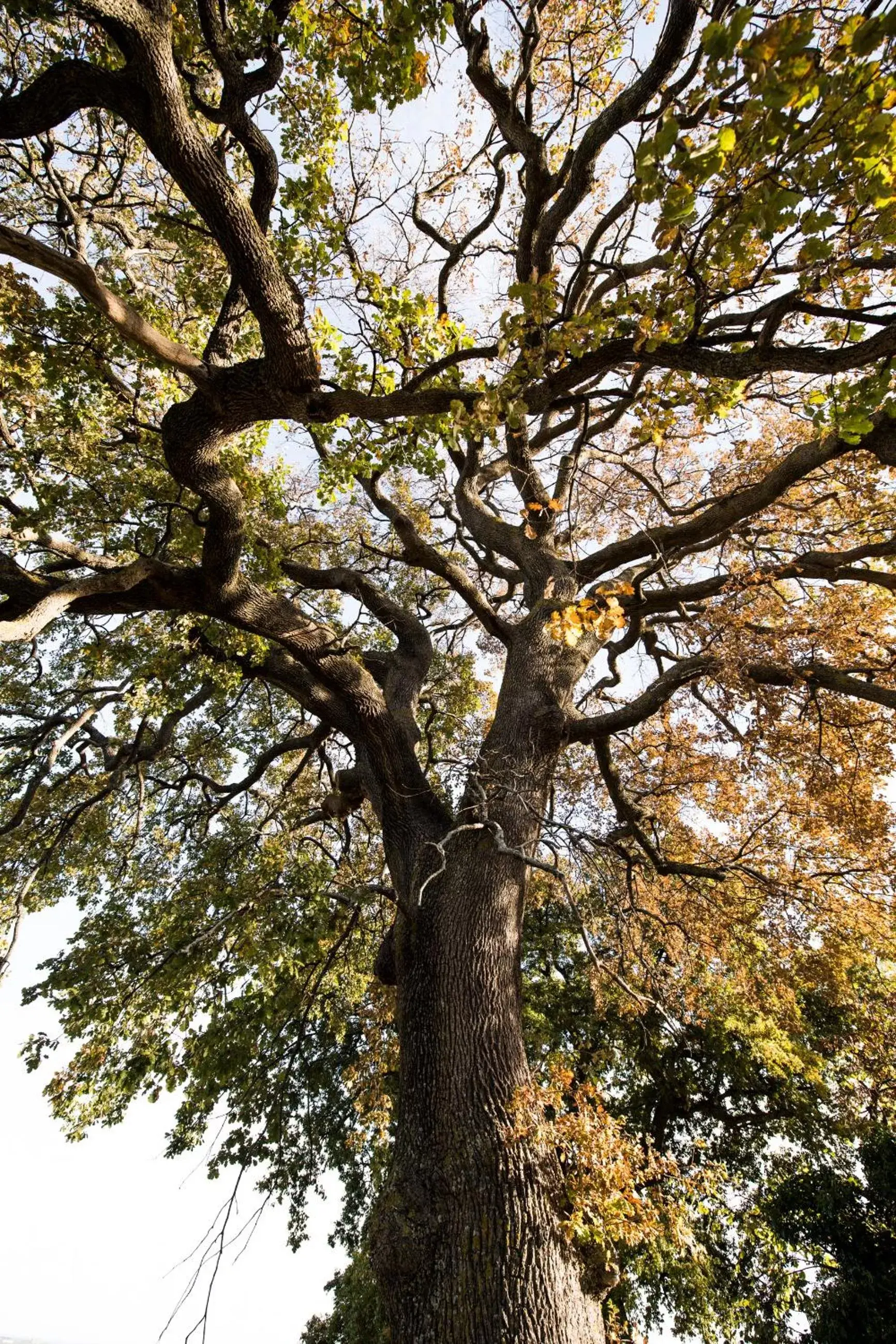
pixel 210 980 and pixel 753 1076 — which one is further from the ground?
pixel 753 1076

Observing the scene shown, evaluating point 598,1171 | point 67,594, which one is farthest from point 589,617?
point 67,594

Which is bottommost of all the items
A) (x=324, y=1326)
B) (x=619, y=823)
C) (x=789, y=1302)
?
(x=324, y=1326)

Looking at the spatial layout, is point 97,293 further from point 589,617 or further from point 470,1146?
point 470,1146

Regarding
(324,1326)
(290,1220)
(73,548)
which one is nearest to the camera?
(73,548)

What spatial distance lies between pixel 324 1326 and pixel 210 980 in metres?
15.1

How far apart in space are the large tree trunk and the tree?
0.02m

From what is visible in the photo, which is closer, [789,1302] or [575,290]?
[575,290]

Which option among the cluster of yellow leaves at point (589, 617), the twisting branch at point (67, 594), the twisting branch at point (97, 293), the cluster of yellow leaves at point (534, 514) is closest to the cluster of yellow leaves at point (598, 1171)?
the cluster of yellow leaves at point (589, 617)

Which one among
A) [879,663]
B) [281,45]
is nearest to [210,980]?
[879,663]

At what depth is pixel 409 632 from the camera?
20.9 ft

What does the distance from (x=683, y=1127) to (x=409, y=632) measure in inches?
431

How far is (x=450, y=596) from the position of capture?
365 inches

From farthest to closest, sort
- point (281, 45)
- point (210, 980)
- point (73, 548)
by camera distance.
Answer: point (210, 980), point (281, 45), point (73, 548)

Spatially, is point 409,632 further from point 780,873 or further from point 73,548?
point 780,873
